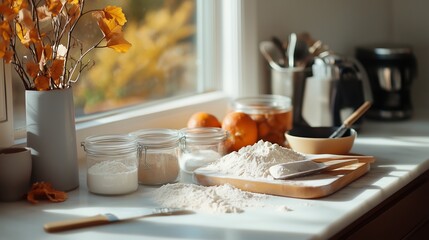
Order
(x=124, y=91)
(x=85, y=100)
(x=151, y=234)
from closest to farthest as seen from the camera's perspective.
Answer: (x=151, y=234)
(x=85, y=100)
(x=124, y=91)

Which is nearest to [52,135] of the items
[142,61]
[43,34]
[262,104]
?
[43,34]

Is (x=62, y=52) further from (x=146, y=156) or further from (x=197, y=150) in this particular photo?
(x=197, y=150)

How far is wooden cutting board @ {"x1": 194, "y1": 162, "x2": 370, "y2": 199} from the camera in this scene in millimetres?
1639

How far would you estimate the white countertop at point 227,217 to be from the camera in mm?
1396

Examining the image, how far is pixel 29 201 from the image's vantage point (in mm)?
1618

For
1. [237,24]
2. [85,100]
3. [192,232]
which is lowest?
[192,232]

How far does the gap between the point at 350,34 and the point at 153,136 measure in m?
1.48

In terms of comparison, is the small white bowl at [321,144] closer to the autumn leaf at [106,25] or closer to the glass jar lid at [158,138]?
the glass jar lid at [158,138]

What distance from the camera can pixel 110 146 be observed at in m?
1.71

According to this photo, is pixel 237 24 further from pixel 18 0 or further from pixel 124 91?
Answer: pixel 18 0

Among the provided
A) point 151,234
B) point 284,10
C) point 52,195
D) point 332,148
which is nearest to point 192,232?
point 151,234

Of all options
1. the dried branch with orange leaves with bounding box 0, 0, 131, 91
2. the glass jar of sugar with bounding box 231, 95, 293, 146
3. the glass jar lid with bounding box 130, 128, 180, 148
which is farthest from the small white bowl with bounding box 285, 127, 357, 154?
the dried branch with orange leaves with bounding box 0, 0, 131, 91

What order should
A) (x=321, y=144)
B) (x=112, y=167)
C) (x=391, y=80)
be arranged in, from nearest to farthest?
(x=112, y=167), (x=321, y=144), (x=391, y=80)

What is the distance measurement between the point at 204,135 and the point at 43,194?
452mm
